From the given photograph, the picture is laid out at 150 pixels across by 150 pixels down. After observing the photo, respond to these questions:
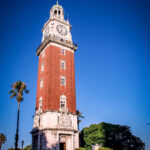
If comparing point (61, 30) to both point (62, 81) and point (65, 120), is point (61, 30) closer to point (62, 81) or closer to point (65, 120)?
point (62, 81)

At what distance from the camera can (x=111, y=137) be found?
3862 centimetres

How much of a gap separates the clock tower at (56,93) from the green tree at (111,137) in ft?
22.2

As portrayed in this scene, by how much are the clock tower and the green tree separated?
677 centimetres

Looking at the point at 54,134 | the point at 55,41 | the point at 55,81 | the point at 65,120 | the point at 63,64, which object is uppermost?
the point at 55,41

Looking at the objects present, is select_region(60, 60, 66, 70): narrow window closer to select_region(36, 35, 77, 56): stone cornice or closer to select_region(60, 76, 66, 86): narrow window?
select_region(60, 76, 66, 86): narrow window

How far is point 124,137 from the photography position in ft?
134

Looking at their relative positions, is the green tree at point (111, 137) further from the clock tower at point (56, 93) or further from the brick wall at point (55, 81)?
the brick wall at point (55, 81)

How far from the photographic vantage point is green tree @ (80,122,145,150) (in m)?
38.0

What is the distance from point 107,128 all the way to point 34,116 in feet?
54.2

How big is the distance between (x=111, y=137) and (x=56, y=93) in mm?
16348

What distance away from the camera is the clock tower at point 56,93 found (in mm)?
31328

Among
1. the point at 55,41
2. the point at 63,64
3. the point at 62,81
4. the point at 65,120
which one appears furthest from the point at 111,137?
the point at 55,41

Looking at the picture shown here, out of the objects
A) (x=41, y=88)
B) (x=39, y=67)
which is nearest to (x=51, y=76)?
(x=41, y=88)

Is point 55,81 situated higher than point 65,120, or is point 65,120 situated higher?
point 55,81
